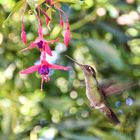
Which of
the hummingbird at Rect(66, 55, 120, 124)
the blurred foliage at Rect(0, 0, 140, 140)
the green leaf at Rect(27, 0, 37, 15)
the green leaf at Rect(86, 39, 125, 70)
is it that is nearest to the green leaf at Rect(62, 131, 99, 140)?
the blurred foliage at Rect(0, 0, 140, 140)

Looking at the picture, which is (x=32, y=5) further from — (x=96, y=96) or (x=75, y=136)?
(x=75, y=136)

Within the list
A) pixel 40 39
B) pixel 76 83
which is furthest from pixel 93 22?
pixel 40 39

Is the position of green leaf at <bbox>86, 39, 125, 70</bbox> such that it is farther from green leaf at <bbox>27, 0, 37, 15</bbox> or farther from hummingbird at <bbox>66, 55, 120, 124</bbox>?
green leaf at <bbox>27, 0, 37, 15</bbox>

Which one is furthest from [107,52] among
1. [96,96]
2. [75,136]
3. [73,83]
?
[96,96]

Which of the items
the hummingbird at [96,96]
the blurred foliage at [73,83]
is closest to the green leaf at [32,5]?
the hummingbird at [96,96]

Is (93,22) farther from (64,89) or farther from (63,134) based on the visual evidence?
(63,134)

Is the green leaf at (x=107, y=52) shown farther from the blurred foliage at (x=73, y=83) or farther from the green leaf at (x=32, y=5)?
the green leaf at (x=32, y=5)

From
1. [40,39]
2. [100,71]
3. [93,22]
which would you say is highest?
[40,39]
